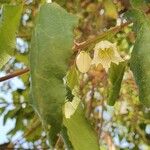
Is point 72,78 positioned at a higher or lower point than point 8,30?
lower

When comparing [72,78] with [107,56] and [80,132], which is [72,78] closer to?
[80,132]

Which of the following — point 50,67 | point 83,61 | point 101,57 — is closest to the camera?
point 50,67

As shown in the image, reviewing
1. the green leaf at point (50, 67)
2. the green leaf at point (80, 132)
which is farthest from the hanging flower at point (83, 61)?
the green leaf at point (50, 67)

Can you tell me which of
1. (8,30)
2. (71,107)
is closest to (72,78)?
(71,107)

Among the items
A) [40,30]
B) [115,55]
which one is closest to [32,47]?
[40,30]

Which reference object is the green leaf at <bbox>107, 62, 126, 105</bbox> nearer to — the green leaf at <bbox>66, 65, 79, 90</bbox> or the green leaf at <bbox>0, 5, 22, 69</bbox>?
the green leaf at <bbox>66, 65, 79, 90</bbox>

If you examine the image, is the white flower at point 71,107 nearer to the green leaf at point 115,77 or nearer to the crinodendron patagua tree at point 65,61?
the crinodendron patagua tree at point 65,61
